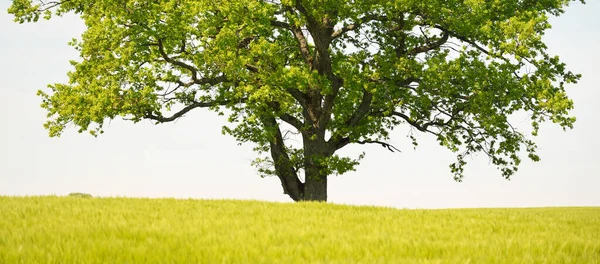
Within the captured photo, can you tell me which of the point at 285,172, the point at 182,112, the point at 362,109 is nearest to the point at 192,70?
the point at 182,112

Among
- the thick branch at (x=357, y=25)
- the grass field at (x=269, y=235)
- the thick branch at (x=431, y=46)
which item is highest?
the thick branch at (x=357, y=25)

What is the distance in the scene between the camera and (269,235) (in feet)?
32.0

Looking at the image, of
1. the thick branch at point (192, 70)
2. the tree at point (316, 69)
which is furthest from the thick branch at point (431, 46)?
the thick branch at point (192, 70)

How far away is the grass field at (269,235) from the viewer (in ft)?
26.1

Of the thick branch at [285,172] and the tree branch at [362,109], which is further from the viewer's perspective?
the thick branch at [285,172]

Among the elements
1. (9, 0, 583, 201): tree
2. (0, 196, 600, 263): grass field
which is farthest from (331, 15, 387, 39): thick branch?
(0, 196, 600, 263): grass field

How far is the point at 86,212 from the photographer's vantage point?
1264 centimetres

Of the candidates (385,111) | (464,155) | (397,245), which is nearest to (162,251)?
(397,245)

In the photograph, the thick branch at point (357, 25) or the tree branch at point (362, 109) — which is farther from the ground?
the thick branch at point (357, 25)

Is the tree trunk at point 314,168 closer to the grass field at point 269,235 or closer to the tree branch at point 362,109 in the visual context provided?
the tree branch at point 362,109

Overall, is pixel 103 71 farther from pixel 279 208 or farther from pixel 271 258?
pixel 271 258

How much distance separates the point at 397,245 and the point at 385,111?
1468 centimetres

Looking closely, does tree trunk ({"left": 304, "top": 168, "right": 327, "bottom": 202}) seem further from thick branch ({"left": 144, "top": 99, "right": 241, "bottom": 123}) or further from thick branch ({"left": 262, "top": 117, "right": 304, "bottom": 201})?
thick branch ({"left": 144, "top": 99, "right": 241, "bottom": 123})

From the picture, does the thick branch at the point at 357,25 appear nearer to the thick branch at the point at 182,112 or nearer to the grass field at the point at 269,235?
the thick branch at the point at 182,112
